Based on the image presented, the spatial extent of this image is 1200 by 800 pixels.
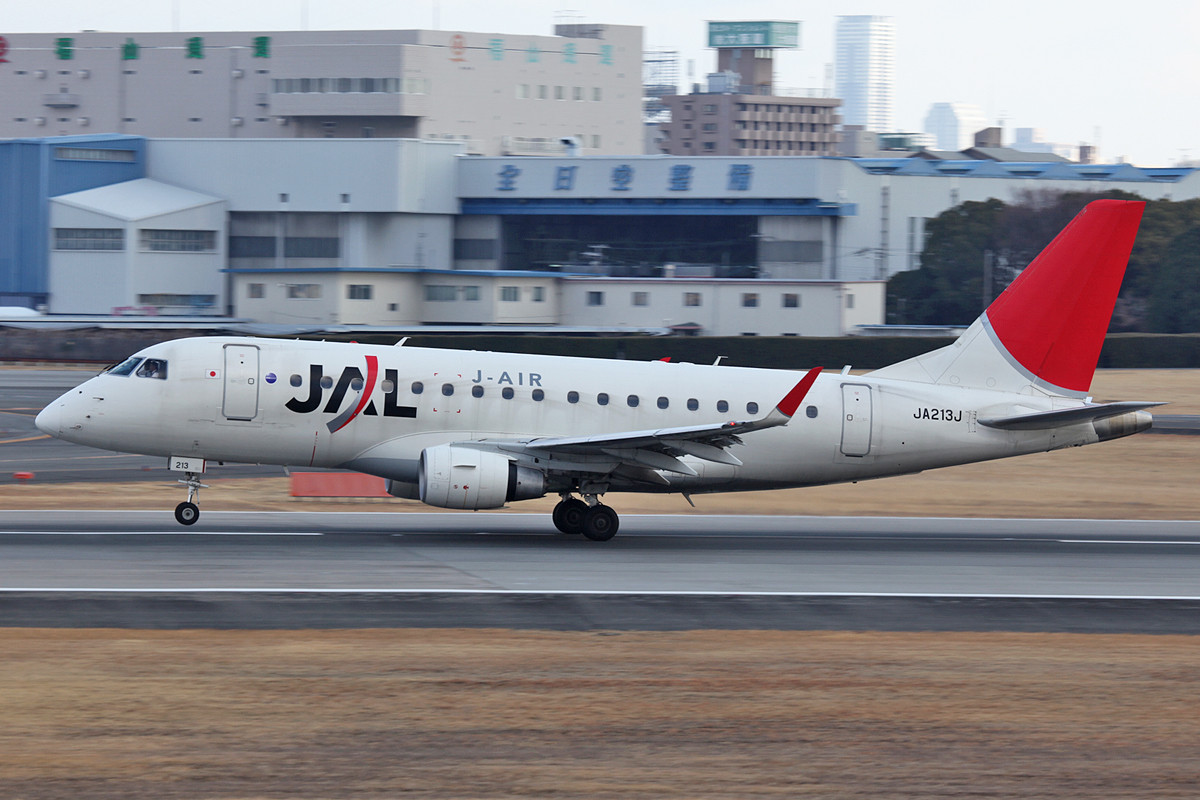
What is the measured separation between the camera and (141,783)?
11.6 metres

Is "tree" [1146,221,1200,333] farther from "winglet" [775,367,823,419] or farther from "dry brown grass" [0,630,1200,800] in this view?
"dry brown grass" [0,630,1200,800]

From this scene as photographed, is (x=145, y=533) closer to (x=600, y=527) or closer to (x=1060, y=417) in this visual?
(x=600, y=527)

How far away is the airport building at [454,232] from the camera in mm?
94375

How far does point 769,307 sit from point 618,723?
8157 cm

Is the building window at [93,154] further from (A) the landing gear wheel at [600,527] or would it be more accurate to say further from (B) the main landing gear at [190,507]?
(A) the landing gear wheel at [600,527]

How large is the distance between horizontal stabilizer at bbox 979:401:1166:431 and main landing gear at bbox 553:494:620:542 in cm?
842

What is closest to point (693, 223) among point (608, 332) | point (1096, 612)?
point (608, 332)

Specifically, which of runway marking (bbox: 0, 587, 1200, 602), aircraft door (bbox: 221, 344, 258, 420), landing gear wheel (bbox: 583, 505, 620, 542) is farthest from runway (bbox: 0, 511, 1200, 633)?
aircraft door (bbox: 221, 344, 258, 420)

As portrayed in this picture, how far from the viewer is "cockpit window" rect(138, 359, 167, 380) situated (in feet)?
82.6

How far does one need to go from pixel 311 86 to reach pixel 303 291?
4732 centimetres

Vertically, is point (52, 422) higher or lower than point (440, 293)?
lower

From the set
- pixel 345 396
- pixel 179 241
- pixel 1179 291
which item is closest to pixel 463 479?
pixel 345 396

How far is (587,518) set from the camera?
26.5 m

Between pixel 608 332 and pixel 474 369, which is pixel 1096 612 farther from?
pixel 608 332
